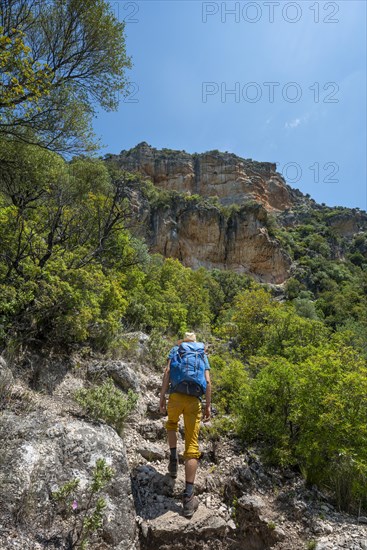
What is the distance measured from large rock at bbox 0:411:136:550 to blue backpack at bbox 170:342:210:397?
3.06ft

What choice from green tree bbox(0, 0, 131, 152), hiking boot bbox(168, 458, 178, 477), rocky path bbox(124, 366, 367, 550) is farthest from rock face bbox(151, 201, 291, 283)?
hiking boot bbox(168, 458, 178, 477)

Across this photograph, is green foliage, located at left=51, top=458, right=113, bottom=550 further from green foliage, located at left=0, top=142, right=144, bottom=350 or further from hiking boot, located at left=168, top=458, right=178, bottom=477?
green foliage, located at left=0, top=142, right=144, bottom=350

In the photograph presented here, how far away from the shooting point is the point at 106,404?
4.46 metres

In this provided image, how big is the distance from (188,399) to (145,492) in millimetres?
1123

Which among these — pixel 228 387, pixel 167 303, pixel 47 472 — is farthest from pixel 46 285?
pixel 167 303

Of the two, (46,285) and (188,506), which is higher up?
(46,285)

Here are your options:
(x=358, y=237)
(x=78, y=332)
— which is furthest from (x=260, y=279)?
(x=78, y=332)

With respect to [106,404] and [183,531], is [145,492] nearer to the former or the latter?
[183,531]

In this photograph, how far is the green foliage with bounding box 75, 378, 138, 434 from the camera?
4.34m

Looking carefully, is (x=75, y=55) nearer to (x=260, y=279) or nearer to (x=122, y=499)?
(x=122, y=499)

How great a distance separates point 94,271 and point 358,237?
68702mm

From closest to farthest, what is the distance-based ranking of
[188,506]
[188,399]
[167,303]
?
[188,506]
[188,399]
[167,303]

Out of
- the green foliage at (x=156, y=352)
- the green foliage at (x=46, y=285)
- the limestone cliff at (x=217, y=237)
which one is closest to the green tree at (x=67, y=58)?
the green foliage at (x=46, y=285)

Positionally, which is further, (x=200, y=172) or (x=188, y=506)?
(x=200, y=172)
